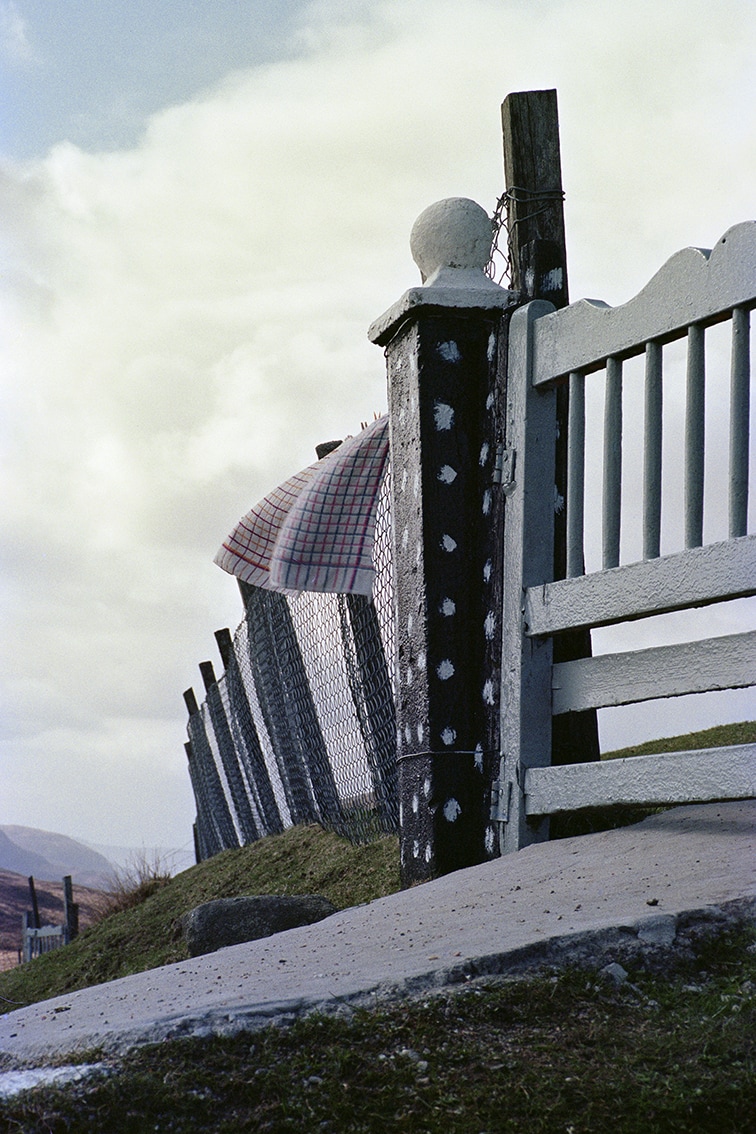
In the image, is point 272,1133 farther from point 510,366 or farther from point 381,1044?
point 510,366

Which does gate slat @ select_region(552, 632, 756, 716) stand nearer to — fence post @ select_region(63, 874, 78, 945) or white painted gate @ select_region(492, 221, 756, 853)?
white painted gate @ select_region(492, 221, 756, 853)

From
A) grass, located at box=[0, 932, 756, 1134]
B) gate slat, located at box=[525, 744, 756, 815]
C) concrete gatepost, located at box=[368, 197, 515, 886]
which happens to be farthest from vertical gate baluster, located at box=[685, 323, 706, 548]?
grass, located at box=[0, 932, 756, 1134]

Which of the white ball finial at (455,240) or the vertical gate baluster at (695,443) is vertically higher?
the white ball finial at (455,240)

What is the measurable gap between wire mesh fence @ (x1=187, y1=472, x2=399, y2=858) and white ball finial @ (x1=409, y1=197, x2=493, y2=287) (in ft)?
3.02

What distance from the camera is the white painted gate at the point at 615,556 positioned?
318 cm

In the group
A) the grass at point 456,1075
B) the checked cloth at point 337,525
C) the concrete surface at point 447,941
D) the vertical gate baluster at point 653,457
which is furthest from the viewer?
the checked cloth at point 337,525

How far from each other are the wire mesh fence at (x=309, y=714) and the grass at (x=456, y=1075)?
2478mm

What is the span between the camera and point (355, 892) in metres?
4.64

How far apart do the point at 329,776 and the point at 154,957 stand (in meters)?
1.34

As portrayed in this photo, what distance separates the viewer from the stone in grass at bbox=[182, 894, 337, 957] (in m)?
4.09

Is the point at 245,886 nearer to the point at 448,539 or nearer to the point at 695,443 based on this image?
the point at 448,539

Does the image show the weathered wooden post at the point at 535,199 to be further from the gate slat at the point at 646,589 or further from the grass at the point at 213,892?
the grass at the point at 213,892

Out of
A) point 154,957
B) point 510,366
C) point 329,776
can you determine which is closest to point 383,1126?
point 510,366

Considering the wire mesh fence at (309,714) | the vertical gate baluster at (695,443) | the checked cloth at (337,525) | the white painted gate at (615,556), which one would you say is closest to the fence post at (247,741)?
the wire mesh fence at (309,714)
